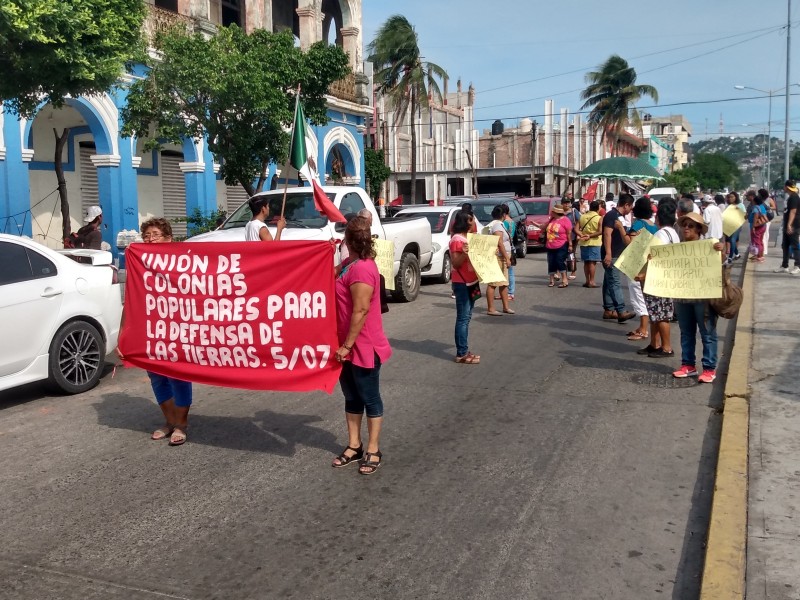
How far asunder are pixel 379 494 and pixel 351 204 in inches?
319

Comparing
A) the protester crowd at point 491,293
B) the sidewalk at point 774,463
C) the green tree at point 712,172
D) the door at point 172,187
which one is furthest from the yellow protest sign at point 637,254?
the green tree at point 712,172

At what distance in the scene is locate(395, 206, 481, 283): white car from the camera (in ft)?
55.6

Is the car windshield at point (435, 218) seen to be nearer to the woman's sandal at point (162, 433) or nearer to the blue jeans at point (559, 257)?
the blue jeans at point (559, 257)

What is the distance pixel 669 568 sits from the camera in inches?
167

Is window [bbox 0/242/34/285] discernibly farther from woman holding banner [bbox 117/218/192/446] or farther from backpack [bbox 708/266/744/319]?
backpack [bbox 708/266/744/319]

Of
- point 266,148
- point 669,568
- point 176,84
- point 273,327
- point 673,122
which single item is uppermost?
point 673,122

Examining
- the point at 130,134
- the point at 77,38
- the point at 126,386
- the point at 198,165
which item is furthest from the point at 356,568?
the point at 198,165

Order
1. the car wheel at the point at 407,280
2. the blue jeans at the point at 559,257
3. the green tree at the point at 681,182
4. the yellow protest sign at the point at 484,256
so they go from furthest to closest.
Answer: the green tree at the point at 681,182 < the blue jeans at the point at 559,257 < the car wheel at the point at 407,280 < the yellow protest sign at the point at 484,256

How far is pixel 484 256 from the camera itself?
392 inches

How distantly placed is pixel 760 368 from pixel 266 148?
999 centimetres

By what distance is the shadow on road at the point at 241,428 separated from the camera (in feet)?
20.6

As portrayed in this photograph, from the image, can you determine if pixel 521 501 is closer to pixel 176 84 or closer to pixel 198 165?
pixel 176 84

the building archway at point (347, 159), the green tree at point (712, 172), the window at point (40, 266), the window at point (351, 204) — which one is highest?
the green tree at point (712, 172)

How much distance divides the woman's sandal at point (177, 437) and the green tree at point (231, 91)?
8.68 m
